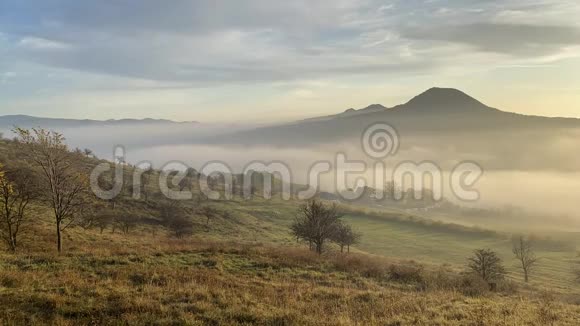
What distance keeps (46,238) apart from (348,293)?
3218 cm

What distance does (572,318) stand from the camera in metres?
16.4

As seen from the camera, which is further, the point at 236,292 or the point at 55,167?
the point at 55,167

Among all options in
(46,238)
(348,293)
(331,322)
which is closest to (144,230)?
(46,238)

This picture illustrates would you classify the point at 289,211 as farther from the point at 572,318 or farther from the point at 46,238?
A: the point at 572,318

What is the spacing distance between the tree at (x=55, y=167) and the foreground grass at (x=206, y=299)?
25.1 feet

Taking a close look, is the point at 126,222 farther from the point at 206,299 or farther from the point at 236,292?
the point at 206,299

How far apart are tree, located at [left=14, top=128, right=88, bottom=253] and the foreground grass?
765cm

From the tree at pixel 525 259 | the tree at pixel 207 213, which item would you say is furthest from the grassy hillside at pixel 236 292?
the tree at pixel 525 259

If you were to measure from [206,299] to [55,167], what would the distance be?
21.3m

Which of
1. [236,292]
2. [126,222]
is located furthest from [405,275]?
[126,222]

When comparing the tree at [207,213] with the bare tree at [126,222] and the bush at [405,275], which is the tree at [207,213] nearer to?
the bare tree at [126,222]

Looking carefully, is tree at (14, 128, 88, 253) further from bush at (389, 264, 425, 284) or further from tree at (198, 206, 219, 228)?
tree at (198, 206, 219, 228)

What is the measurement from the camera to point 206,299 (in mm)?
15094

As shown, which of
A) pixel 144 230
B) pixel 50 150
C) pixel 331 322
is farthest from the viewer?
pixel 144 230
